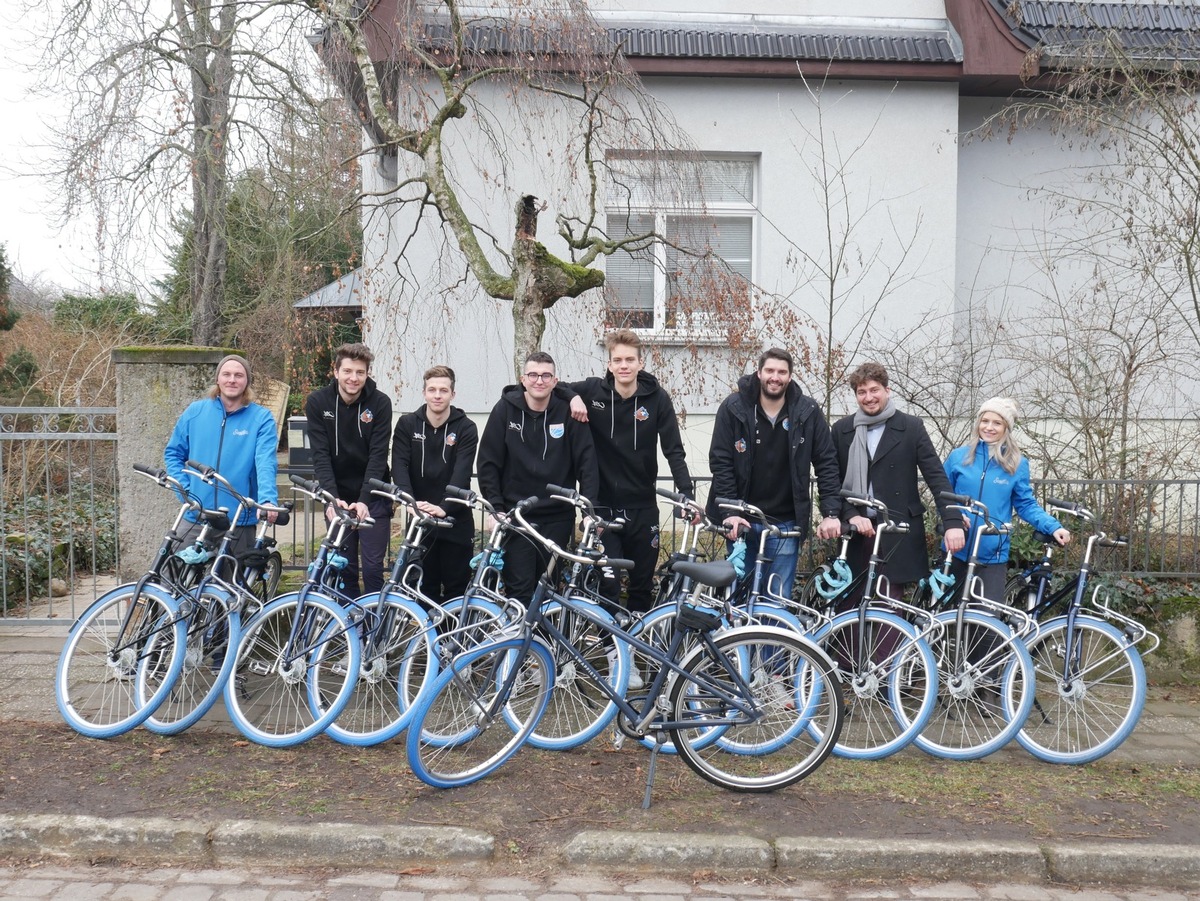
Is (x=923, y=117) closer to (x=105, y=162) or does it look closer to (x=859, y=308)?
(x=859, y=308)

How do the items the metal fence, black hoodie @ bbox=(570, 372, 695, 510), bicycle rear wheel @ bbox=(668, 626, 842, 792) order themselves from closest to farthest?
1. bicycle rear wheel @ bbox=(668, 626, 842, 792)
2. black hoodie @ bbox=(570, 372, 695, 510)
3. the metal fence

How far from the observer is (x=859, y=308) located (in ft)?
33.1

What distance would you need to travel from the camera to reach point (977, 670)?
5.34 m

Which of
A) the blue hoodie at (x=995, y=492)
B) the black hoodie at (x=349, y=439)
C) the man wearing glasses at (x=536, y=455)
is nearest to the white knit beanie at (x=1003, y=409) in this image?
the blue hoodie at (x=995, y=492)

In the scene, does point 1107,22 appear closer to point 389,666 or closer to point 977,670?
point 977,670

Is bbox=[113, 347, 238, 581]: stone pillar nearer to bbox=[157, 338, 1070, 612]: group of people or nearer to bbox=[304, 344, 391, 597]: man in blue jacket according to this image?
bbox=[157, 338, 1070, 612]: group of people

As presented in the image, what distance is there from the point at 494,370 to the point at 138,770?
5.78 meters

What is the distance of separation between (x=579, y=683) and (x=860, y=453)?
6.83 ft

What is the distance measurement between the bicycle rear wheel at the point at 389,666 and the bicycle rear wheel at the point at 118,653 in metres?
0.89

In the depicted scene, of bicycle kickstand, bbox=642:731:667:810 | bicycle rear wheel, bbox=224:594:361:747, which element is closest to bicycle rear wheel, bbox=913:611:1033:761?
bicycle kickstand, bbox=642:731:667:810

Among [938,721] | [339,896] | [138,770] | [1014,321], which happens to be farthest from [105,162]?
[1014,321]

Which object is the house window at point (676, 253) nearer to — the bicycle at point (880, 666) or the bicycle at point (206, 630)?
the bicycle at point (880, 666)

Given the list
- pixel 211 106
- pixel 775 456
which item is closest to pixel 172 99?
pixel 211 106

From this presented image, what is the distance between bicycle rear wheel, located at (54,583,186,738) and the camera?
17.2 ft
